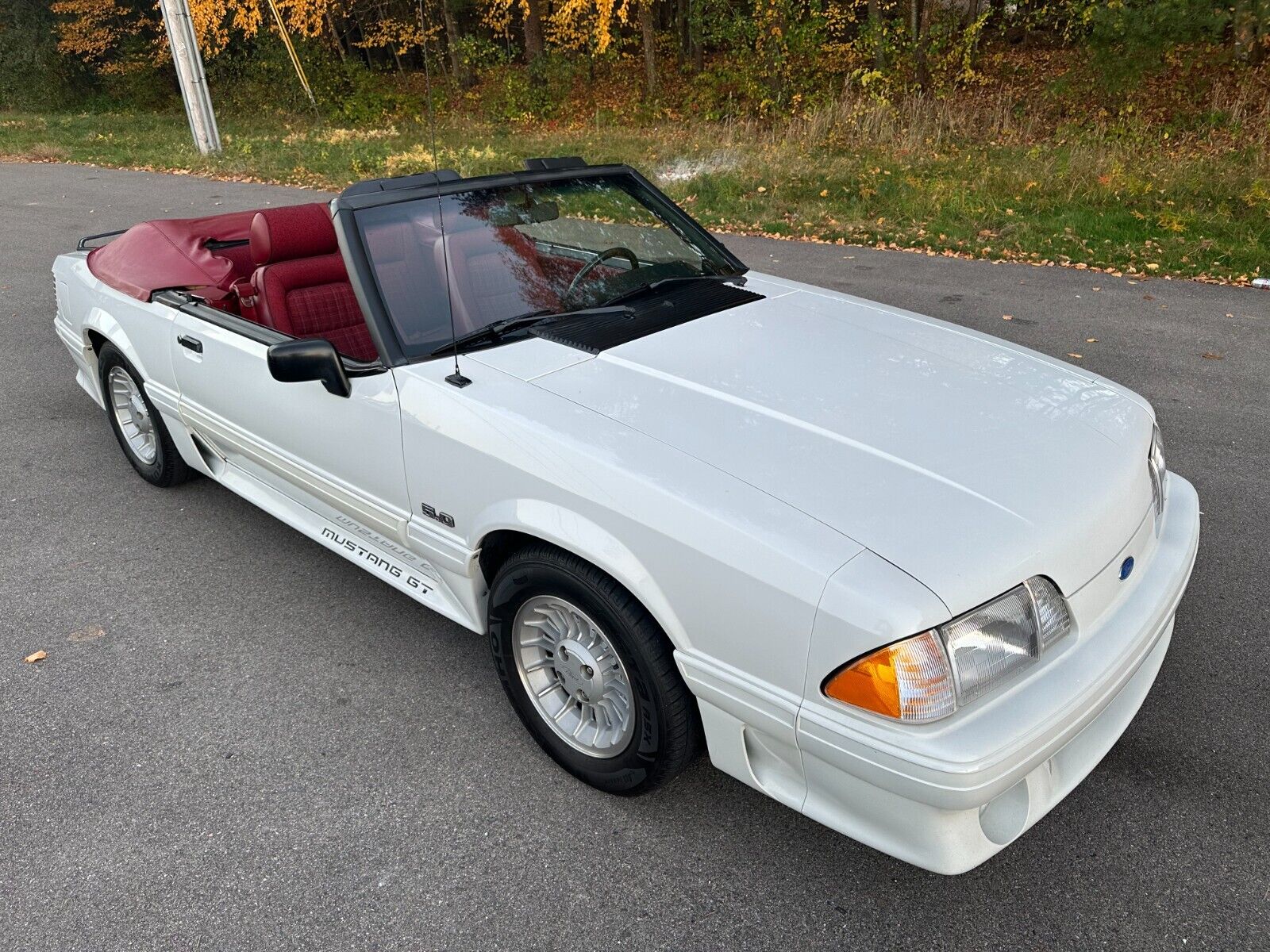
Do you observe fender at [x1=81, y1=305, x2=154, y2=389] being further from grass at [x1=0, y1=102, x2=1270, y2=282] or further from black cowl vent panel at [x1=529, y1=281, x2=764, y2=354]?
grass at [x1=0, y1=102, x2=1270, y2=282]

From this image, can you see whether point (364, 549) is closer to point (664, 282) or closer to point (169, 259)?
point (664, 282)

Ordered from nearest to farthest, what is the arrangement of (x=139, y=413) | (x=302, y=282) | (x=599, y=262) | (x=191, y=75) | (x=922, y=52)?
(x=599, y=262) → (x=302, y=282) → (x=139, y=413) → (x=191, y=75) → (x=922, y=52)

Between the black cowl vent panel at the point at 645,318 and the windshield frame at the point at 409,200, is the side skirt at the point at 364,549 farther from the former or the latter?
the black cowl vent panel at the point at 645,318

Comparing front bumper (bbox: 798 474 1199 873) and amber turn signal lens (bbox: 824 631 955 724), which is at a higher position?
amber turn signal lens (bbox: 824 631 955 724)

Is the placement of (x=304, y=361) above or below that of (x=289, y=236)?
below

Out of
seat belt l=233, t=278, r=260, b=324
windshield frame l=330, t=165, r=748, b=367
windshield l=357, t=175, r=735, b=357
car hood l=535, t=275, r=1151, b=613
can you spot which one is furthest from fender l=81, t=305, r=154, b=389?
car hood l=535, t=275, r=1151, b=613

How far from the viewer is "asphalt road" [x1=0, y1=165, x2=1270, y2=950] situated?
2.26 metres

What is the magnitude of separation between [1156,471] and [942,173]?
9.43 meters

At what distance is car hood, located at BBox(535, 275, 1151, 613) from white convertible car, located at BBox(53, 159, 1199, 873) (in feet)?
0.03

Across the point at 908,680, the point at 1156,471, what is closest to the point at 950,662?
the point at 908,680

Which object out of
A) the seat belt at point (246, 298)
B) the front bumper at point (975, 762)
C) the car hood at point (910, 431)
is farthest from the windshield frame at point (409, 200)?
the front bumper at point (975, 762)

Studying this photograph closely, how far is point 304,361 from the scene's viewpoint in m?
2.82

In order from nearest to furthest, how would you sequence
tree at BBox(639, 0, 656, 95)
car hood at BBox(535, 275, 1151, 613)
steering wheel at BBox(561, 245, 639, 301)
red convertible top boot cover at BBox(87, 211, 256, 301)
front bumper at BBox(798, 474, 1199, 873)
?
front bumper at BBox(798, 474, 1199, 873) → car hood at BBox(535, 275, 1151, 613) → steering wheel at BBox(561, 245, 639, 301) → red convertible top boot cover at BBox(87, 211, 256, 301) → tree at BBox(639, 0, 656, 95)

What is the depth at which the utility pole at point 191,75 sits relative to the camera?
16828mm
